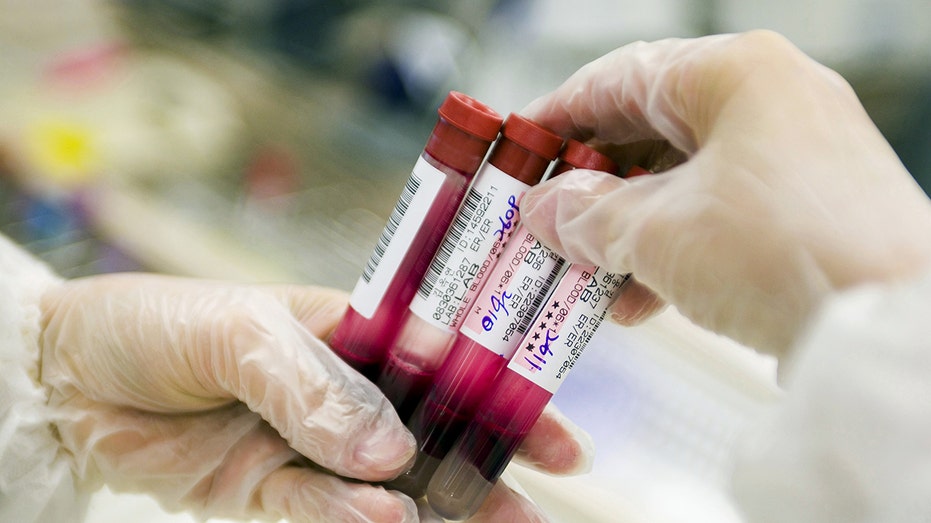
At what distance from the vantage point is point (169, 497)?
0.73m

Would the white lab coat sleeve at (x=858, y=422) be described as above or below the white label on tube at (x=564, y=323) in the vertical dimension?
above

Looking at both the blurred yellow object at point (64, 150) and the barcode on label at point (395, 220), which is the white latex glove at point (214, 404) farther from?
the blurred yellow object at point (64, 150)

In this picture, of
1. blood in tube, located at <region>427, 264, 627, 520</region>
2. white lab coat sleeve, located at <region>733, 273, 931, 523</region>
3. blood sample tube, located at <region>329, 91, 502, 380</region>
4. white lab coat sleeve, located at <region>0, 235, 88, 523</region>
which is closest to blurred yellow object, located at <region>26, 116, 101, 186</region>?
white lab coat sleeve, located at <region>0, 235, 88, 523</region>

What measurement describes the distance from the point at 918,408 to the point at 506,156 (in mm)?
325

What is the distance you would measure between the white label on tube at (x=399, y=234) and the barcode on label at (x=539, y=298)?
0.38 feet

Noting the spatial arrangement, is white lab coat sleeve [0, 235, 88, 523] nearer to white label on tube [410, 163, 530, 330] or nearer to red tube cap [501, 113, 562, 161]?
white label on tube [410, 163, 530, 330]

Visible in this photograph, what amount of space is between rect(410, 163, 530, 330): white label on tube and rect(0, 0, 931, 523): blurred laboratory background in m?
0.53

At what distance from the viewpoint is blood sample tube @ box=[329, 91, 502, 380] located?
554mm

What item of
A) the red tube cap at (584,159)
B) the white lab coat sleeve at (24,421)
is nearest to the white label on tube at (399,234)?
the red tube cap at (584,159)

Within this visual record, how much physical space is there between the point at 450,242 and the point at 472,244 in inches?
0.9

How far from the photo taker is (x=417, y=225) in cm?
58

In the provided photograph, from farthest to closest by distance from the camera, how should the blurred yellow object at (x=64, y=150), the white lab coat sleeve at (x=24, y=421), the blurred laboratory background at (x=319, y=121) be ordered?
the blurred yellow object at (x=64, y=150) < the blurred laboratory background at (x=319, y=121) < the white lab coat sleeve at (x=24, y=421)

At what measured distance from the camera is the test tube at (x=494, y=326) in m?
0.56

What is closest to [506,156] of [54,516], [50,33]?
[54,516]
